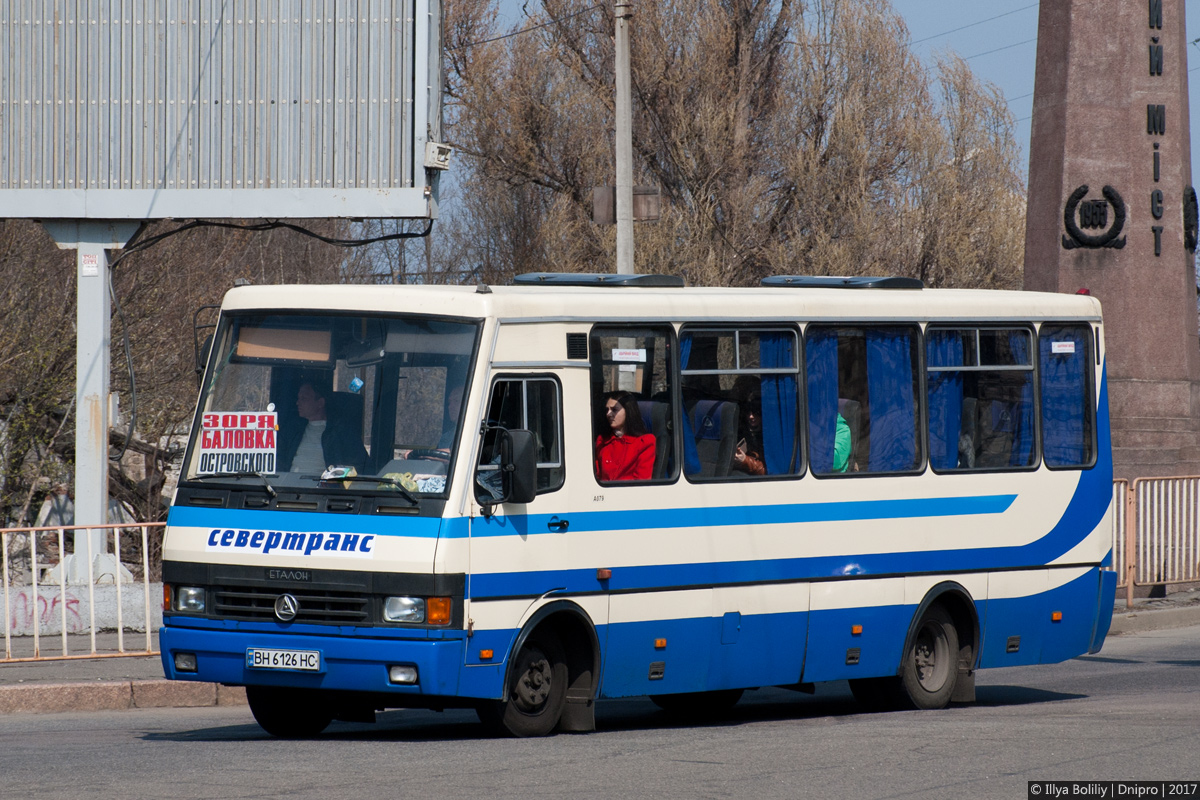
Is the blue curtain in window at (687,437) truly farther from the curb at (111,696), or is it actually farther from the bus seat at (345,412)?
the curb at (111,696)

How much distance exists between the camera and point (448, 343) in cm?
936

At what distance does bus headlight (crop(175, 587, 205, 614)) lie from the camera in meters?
9.34

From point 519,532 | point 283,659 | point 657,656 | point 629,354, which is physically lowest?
point 657,656

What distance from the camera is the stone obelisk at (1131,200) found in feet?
69.3

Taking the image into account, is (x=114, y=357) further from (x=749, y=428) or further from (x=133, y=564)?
(x=749, y=428)

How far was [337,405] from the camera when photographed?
9.40 m

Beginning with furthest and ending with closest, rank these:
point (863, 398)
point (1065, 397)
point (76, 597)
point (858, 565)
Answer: point (76, 597) < point (1065, 397) < point (863, 398) < point (858, 565)

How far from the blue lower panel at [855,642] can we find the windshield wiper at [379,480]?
3088mm

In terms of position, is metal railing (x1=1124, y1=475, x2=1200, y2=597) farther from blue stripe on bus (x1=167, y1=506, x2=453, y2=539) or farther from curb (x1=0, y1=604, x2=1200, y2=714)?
blue stripe on bus (x1=167, y1=506, x2=453, y2=539)

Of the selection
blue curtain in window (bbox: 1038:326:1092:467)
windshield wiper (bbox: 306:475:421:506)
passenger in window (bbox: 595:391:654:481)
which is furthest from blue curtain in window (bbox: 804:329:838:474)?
windshield wiper (bbox: 306:475:421:506)

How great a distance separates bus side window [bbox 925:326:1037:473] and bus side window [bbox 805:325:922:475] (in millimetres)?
202

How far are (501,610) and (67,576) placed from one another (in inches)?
251

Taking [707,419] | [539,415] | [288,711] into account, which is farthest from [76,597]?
[707,419]

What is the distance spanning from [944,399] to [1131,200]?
34.7 feet
